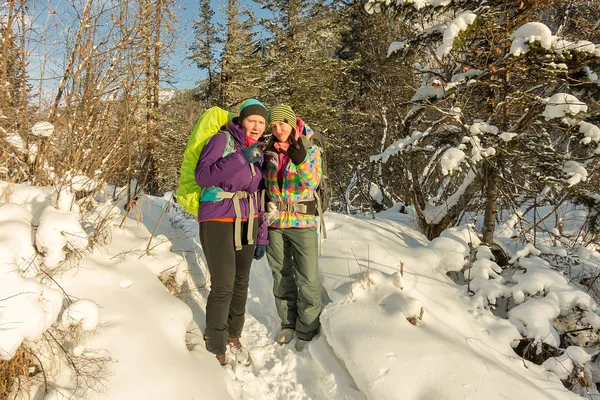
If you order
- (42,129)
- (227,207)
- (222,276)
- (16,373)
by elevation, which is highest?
(42,129)

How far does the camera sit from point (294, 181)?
268cm

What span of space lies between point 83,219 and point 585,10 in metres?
6.93

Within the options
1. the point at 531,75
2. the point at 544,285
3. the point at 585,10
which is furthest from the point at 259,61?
the point at 544,285

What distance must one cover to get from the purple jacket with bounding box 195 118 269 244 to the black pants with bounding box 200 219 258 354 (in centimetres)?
10

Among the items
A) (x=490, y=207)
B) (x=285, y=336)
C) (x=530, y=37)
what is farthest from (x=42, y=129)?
(x=490, y=207)

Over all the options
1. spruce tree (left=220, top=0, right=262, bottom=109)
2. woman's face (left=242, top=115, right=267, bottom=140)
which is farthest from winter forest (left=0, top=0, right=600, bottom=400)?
spruce tree (left=220, top=0, right=262, bottom=109)

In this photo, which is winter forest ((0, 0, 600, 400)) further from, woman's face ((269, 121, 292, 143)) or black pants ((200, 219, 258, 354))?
woman's face ((269, 121, 292, 143))

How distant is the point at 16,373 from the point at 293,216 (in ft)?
6.21

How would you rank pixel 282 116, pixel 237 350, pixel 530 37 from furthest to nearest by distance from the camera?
pixel 530 37 → pixel 237 350 → pixel 282 116

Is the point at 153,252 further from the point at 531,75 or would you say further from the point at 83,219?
the point at 531,75

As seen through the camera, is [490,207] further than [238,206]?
Yes

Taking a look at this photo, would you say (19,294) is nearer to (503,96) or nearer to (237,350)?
(237,350)

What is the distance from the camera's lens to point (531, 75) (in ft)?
11.1

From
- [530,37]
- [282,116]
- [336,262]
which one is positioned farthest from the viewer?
[336,262]
